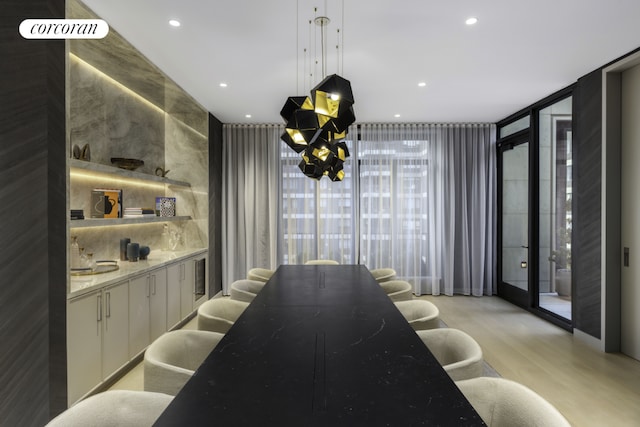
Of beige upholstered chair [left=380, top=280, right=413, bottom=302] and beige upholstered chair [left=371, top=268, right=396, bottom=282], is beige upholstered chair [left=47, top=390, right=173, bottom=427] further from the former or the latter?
beige upholstered chair [left=371, top=268, right=396, bottom=282]

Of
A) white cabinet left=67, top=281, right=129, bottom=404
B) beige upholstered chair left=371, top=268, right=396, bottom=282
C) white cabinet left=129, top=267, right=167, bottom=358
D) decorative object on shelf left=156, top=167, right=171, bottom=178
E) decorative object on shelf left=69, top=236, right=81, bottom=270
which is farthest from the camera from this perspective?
decorative object on shelf left=156, top=167, right=171, bottom=178

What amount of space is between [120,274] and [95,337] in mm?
569

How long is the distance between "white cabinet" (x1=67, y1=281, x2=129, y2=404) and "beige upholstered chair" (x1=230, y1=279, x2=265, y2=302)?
0.93 metres

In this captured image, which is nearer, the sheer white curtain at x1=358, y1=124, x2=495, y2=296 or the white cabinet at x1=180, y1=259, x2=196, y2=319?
the white cabinet at x1=180, y1=259, x2=196, y2=319

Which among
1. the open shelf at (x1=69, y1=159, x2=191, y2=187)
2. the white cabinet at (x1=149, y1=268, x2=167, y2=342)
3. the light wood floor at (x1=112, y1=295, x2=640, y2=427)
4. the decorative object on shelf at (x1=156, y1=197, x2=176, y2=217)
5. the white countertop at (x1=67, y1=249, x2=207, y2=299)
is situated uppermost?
the open shelf at (x1=69, y1=159, x2=191, y2=187)

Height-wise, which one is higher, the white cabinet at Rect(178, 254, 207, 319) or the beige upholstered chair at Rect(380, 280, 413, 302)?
the beige upholstered chair at Rect(380, 280, 413, 302)

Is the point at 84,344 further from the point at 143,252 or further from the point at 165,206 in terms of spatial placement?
the point at 165,206

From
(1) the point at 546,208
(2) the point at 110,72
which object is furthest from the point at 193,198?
(1) the point at 546,208

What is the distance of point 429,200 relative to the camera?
5.73 metres

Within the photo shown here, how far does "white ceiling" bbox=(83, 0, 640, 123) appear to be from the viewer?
8.36 feet

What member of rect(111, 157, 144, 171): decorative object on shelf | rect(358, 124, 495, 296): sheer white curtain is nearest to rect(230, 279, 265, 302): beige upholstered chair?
rect(111, 157, 144, 171): decorative object on shelf

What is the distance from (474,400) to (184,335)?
4.65 ft

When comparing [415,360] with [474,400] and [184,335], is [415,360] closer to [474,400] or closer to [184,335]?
[474,400]

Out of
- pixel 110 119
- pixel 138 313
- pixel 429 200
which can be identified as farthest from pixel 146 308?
pixel 429 200
